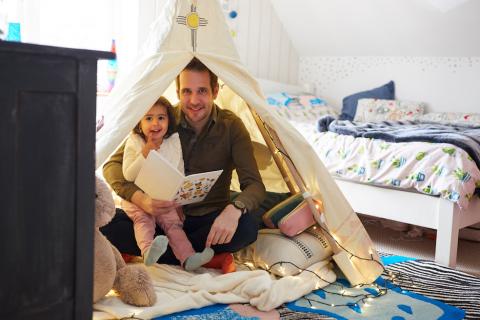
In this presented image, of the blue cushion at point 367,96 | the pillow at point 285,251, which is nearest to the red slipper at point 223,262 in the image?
the pillow at point 285,251

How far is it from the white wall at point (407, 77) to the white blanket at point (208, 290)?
8.13 ft

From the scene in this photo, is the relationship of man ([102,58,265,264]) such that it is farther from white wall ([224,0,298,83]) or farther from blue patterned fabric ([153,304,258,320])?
white wall ([224,0,298,83])

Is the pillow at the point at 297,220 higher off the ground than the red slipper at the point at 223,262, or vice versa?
the pillow at the point at 297,220

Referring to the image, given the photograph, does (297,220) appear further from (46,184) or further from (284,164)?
(46,184)

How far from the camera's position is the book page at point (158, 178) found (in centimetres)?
179

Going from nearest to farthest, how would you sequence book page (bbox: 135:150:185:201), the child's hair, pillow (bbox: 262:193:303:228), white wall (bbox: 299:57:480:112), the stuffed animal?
1. the stuffed animal
2. book page (bbox: 135:150:185:201)
3. the child's hair
4. pillow (bbox: 262:193:303:228)
5. white wall (bbox: 299:57:480:112)

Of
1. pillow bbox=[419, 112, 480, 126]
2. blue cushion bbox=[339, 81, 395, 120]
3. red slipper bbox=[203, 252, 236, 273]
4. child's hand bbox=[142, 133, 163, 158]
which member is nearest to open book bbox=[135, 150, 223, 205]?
child's hand bbox=[142, 133, 163, 158]

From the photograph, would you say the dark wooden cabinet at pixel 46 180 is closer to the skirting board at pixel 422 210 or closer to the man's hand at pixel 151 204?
the man's hand at pixel 151 204

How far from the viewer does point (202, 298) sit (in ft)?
5.58

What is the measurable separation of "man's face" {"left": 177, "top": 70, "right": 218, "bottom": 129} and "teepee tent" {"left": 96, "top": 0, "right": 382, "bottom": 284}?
0.30 ft

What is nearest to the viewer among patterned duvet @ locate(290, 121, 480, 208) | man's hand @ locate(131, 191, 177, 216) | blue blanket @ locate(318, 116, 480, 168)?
man's hand @ locate(131, 191, 177, 216)

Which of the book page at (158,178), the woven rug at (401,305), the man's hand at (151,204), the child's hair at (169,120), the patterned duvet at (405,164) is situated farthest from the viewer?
the patterned duvet at (405,164)

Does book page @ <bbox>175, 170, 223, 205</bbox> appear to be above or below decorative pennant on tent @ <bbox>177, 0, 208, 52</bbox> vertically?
below

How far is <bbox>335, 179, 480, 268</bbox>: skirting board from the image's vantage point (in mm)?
2467
